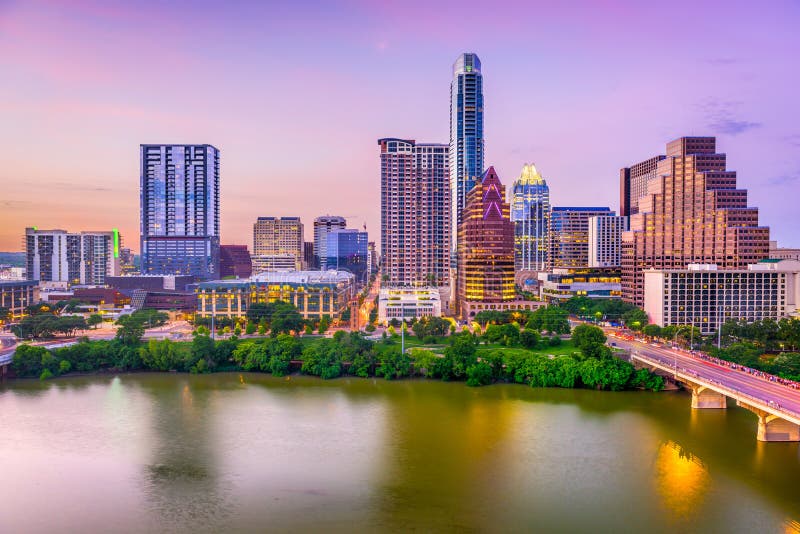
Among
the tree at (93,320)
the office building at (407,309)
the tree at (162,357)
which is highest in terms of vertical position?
the office building at (407,309)

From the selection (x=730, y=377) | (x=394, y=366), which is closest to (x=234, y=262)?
(x=394, y=366)

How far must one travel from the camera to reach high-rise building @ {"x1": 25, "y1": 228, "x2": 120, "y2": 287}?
11231cm

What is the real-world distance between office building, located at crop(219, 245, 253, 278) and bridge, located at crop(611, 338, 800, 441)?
124m

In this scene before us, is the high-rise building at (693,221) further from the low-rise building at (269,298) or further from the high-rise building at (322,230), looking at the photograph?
the high-rise building at (322,230)

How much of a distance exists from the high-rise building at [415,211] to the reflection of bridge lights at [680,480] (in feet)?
231

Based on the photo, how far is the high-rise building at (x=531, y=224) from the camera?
153625mm

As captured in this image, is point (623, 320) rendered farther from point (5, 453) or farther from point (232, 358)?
point (5, 453)

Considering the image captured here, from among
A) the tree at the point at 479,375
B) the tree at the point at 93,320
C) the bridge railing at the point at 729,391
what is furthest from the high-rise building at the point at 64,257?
the bridge railing at the point at 729,391

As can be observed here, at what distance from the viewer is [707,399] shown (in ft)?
111

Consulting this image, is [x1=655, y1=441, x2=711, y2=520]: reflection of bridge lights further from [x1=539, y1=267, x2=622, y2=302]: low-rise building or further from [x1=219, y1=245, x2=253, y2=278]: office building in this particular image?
[x1=219, y1=245, x2=253, y2=278]: office building

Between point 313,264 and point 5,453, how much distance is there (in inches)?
6697

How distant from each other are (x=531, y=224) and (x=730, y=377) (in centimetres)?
12428

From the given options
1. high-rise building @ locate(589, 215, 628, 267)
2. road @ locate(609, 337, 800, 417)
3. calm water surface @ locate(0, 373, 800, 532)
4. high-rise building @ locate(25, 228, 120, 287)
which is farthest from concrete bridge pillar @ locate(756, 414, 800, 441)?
high-rise building @ locate(25, 228, 120, 287)

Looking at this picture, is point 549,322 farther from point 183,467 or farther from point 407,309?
point 183,467
